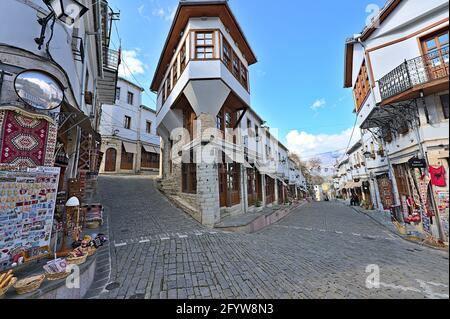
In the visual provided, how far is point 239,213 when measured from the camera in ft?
33.1

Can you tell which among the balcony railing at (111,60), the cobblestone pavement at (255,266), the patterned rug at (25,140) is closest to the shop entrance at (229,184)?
the cobblestone pavement at (255,266)

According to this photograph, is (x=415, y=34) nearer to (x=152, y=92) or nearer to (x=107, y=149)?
(x=152, y=92)

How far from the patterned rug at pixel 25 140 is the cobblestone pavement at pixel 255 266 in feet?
8.91

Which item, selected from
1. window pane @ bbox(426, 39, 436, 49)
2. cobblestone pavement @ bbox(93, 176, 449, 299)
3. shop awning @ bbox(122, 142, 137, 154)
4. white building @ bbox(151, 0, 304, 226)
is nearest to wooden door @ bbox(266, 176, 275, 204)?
white building @ bbox(151, 0, 304, 226)

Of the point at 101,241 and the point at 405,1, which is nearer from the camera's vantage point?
the point at 101,241

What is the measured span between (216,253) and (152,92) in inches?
565

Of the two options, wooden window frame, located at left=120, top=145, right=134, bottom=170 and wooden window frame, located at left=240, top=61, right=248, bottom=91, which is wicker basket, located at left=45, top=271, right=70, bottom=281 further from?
wooden window frame, located at left=120, top=145, right=134, bottom=170

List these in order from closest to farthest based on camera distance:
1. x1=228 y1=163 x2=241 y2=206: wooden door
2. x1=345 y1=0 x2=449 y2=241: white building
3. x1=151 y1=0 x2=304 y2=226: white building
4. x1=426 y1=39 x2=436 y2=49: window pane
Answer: x1=345 y1=0 x2=449 y2=241: white building
x1=426 y1=39 x2=436 y2=49: window pane
x1=151 y1=0 x2=304 y2=226: white building
x1=228 y1=163 x2=241 y2=206: wooden door

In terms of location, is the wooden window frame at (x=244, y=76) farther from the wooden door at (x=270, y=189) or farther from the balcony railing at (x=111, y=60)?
the wooden door at (x=270, y=189)

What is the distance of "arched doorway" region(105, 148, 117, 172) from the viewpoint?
18375 mm

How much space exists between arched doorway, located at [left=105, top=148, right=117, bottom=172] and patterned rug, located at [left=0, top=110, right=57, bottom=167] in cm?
1677

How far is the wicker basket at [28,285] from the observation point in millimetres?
2250

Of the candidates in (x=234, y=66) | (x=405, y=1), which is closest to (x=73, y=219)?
(x=234, y=66)

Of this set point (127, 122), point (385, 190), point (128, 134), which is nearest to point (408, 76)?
point (385, 190)
